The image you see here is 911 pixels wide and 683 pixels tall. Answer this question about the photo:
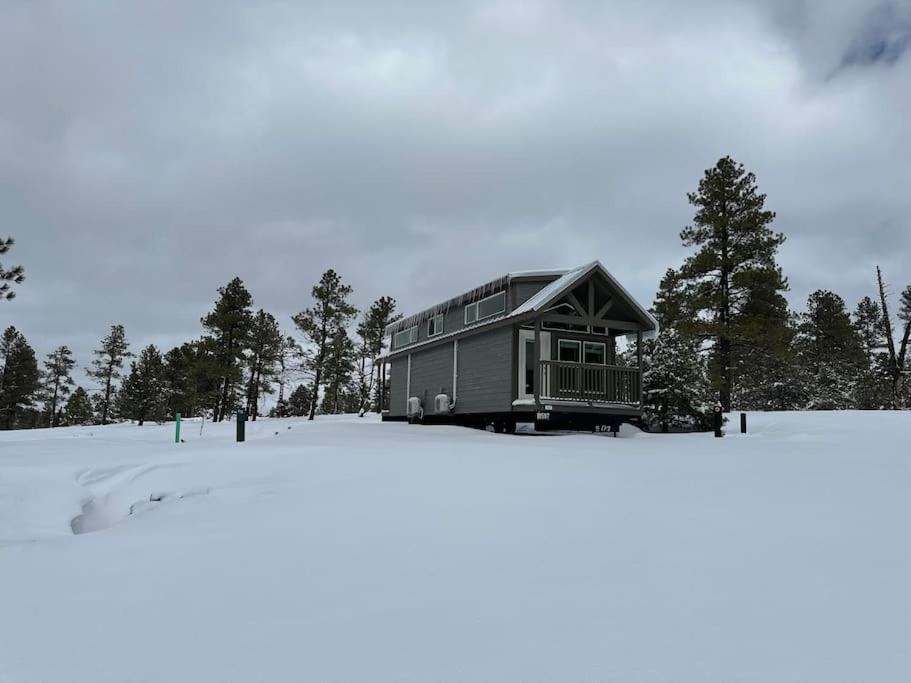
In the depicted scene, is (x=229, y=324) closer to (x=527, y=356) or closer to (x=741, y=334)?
(x=527, y=356)

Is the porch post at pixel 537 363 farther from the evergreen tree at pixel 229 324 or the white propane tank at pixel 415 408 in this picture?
the evergreen tree at pixel 229 324

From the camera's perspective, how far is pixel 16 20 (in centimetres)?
1359

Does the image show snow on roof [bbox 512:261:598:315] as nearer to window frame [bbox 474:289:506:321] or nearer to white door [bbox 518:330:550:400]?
white door [bbox 518:330:550:400]

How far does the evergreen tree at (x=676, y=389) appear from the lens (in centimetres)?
1858

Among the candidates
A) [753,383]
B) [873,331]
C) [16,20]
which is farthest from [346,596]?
[873,331]

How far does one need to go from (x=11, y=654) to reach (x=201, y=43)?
16013 millimetres

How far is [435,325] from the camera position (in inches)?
890

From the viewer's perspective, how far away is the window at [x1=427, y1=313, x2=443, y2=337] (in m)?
22.2

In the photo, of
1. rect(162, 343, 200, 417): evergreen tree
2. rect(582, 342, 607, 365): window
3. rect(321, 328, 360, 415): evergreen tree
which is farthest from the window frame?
rect(162, 343, 200, 417): evergreen tree

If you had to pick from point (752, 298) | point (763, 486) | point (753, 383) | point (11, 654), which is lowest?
point (11, 654)

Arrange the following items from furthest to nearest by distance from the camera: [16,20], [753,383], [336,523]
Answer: [753,383] → [16,20] → [336,523]

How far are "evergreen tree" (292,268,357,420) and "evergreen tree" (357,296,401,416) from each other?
386cm

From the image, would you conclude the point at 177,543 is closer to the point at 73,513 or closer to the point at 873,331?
the point at 73,513

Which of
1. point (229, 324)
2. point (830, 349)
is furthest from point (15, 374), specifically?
point (830, 349)
